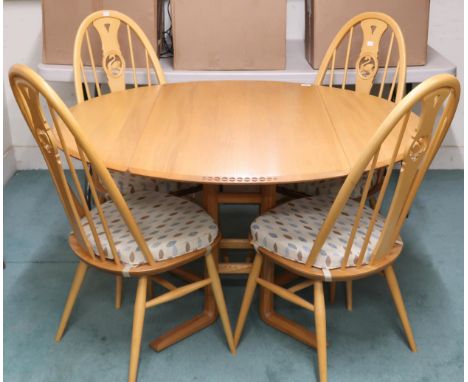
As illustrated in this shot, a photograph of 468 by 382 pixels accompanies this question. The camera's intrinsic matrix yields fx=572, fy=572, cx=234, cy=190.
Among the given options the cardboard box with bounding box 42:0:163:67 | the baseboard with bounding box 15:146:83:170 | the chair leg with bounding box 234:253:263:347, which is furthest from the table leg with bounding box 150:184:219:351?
the baseboard with bounding box 15:146:83:170

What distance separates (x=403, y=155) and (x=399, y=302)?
559 millimetres

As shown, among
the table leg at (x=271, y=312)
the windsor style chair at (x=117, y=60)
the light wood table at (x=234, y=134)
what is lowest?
the table leg at (x=271, y=312)

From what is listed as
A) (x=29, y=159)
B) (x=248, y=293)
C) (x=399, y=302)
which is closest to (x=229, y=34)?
(x=248, y=293)

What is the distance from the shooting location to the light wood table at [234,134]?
152 cm

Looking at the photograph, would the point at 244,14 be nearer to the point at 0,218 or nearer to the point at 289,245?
the point at 289,245

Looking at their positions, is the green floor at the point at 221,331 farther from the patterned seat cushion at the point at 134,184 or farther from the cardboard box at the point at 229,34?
the cardboard box at the point at 229,34

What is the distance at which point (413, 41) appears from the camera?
2520 mm

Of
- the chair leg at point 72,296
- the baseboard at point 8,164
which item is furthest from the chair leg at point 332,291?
the baseboard at point 8,164

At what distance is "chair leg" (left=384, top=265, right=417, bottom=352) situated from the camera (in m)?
1.81

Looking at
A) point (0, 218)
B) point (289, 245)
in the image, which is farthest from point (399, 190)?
point (0, 218)

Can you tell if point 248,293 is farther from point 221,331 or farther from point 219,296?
point 221,331

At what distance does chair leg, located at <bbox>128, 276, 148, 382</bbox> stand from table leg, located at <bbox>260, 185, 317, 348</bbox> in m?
0.44

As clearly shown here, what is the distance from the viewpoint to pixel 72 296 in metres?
1.88

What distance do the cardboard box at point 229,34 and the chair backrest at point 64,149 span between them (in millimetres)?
947
